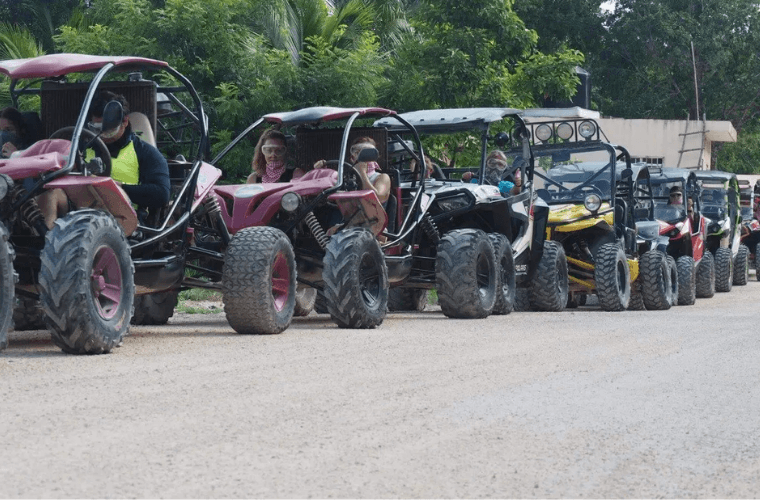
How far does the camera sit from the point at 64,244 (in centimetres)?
888

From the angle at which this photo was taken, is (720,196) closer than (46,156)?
No

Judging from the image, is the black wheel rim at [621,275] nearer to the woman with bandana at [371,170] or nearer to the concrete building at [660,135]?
the woman with bandana at [371,170]

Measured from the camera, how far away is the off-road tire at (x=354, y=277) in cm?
1184

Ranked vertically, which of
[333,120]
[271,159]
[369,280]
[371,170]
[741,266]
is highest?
[333,120]

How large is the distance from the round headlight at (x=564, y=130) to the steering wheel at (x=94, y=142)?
9.99 meters

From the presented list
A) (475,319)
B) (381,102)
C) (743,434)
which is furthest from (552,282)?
(743,434)

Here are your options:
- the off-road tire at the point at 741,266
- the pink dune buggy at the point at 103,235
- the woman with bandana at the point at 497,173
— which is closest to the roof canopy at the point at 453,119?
the woman with bandana at the point at 497,173

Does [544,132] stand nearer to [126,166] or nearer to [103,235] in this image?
[126,166]

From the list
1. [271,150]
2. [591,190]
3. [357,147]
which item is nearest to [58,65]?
[271,150]

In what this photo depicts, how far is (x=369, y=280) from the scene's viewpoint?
12.7m

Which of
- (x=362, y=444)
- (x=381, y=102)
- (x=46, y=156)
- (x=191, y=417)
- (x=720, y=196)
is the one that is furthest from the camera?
(x=720, y=196)

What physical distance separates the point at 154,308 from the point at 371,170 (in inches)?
96.6

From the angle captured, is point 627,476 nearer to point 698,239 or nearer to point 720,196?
point 698,239

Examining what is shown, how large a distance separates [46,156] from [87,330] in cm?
130
